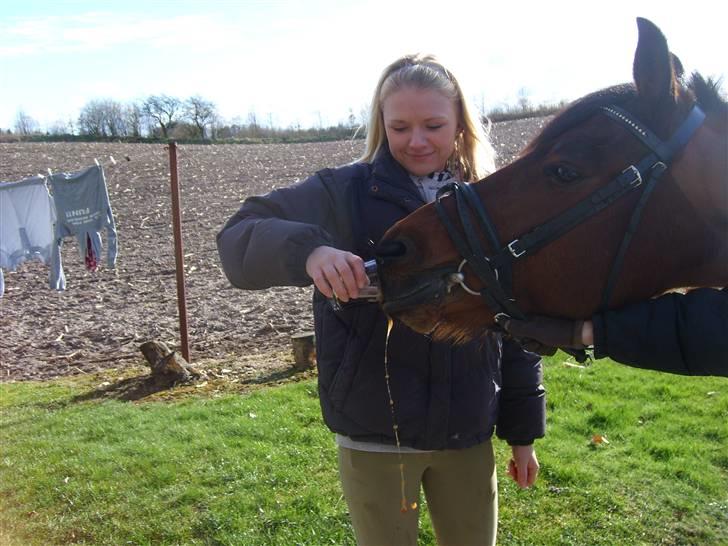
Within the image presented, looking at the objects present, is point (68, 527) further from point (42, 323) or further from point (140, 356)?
point (42, 323)

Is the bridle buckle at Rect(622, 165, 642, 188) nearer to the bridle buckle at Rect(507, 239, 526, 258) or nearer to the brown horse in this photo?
→ the brown horse

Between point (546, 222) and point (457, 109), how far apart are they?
71 centimetres

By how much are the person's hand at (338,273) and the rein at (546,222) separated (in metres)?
0.31

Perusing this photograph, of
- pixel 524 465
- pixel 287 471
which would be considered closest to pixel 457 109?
pixel 524 465

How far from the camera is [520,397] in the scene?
8.68ft

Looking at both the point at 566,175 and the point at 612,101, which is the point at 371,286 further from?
the point at 612,101

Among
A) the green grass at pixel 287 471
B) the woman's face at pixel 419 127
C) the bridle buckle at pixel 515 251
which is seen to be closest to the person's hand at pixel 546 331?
the bridle buckle at pixel 515 251

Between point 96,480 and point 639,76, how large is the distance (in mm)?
4901

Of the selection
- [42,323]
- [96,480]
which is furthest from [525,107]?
[96,480]

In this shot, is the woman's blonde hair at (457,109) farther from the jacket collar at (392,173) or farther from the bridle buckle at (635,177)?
the bridle buckle at (635,177)

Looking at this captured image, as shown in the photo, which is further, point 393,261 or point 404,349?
point 404,349

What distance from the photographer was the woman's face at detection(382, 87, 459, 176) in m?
2.41

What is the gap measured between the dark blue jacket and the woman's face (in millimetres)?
71

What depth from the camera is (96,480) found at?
17.3 ft
